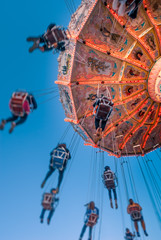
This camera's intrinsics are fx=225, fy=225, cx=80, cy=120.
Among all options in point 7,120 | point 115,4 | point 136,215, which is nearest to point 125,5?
point 115,4

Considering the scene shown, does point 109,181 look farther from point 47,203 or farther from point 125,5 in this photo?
point 125,5

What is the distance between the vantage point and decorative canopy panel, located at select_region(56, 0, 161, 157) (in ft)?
29.5

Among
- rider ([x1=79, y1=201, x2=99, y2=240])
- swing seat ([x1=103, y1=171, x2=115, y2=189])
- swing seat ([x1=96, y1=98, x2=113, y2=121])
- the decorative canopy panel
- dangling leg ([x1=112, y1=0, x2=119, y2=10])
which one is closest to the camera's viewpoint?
rider ([x1=79, y1=201, x2=99, y2=240])

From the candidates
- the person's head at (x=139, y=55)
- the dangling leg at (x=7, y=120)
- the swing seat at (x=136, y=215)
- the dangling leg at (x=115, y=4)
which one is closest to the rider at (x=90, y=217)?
the swing seat at (x=136, y=215)

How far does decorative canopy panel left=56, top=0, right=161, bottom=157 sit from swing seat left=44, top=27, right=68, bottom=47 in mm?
940

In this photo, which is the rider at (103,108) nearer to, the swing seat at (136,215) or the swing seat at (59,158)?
the swing seat at (59,158)

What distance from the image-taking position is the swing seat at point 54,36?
25.0 feet

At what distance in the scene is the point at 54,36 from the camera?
7.62 meters

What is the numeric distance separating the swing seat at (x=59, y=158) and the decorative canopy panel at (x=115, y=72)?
2263 millimetres

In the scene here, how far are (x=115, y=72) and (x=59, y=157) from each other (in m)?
4.88

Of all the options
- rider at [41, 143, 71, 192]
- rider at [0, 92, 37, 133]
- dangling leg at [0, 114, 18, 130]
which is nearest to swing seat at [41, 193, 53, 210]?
rider at [41, 143, 71, 192]

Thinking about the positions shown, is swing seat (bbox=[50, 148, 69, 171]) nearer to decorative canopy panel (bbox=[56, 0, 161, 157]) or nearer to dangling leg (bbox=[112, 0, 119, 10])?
decorative canopy panel (bbox=[56, 0, 161, 157])

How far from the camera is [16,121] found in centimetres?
695

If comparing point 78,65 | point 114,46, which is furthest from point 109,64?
point 78,65
